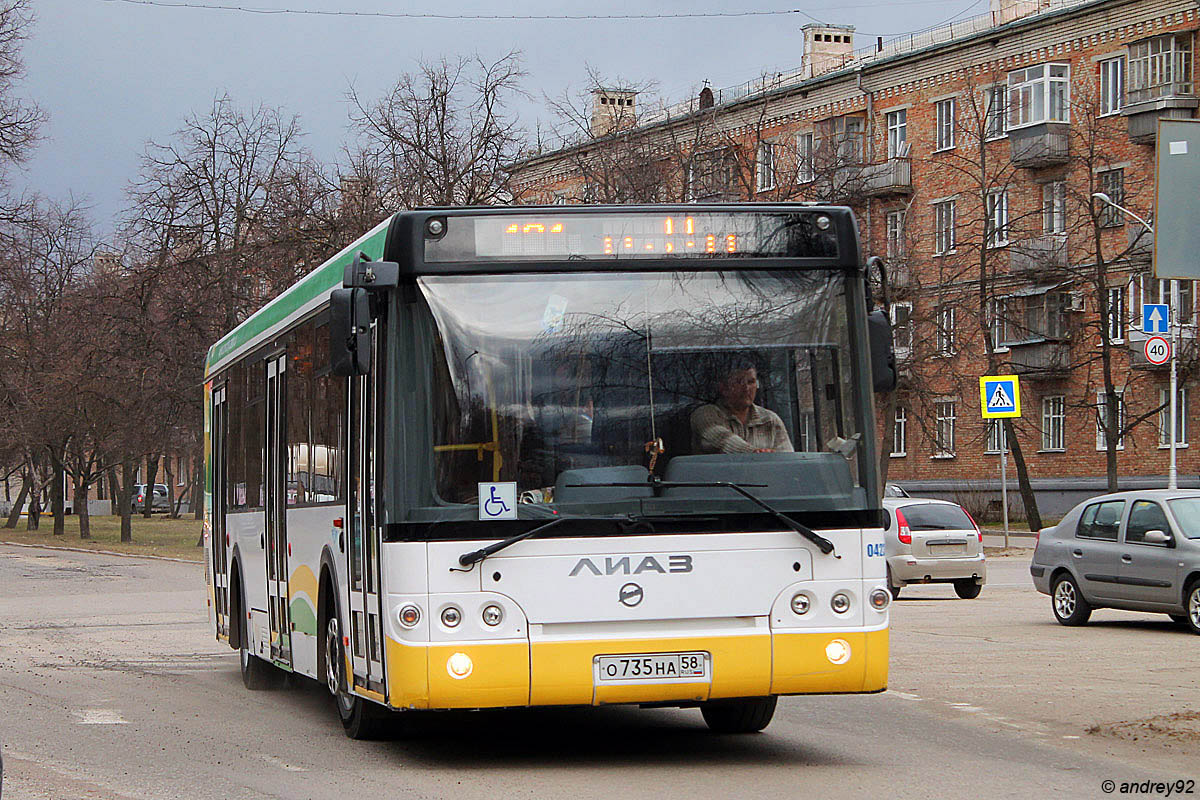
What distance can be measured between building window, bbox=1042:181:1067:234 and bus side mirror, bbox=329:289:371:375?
47.2 meters

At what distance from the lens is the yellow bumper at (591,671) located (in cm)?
899

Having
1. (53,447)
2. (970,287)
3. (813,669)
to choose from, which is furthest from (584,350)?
(53,447)

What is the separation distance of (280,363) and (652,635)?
4.59m

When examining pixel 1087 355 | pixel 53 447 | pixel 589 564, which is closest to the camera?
pixel 589 564

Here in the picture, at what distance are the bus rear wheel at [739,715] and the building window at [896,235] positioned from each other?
3841 cm

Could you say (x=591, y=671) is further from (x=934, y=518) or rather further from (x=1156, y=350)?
(x=1156, y=350)

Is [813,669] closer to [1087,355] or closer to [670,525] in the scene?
[670,525]

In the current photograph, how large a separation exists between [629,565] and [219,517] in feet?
24.5

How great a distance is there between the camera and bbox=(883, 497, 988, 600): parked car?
26.2 meters

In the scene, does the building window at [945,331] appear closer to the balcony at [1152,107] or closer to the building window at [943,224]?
the building window at [943,224]

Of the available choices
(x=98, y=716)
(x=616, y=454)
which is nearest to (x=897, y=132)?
(x=98, y=716)

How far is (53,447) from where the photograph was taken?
192 ft

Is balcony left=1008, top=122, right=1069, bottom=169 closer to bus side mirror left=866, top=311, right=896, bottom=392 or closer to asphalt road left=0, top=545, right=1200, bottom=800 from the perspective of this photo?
asphalt road left=0, top=545, right=1200, bottom=800

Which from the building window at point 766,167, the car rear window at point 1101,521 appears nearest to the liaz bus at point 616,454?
the car rear window at point 1101,521
